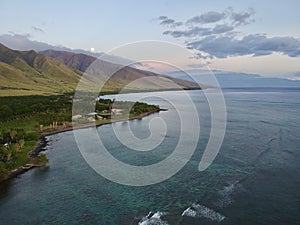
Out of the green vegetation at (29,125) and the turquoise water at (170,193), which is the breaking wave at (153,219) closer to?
the turquoise water at (170,193)

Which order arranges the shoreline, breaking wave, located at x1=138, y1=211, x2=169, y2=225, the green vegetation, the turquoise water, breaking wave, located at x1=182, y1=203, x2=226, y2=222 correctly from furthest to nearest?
the green vegetation, the shoreline, the turquoise water, breaking wave, located at x1=182, y1=203, x2=226, y2=222, breaking wave, located at x1=138, y1=211, x2=169, y2=225

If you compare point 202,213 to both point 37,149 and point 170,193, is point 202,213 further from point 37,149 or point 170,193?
point 37,149

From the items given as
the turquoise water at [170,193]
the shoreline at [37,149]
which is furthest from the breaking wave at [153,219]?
the shoreline at [37,149]

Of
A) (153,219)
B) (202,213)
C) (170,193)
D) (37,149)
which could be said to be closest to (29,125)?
(37,149)

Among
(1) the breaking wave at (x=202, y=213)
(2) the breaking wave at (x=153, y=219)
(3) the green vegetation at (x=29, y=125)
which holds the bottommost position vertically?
(1) the breaking wave at (x=202, y=213)

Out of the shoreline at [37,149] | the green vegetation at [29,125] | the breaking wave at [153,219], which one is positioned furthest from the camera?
the green vegetation at [29,125]

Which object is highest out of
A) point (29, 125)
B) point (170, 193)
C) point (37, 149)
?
point (29, 125)

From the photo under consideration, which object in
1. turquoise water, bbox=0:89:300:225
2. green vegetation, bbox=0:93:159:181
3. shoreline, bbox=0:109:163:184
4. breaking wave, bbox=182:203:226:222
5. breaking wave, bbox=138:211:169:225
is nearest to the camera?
breaking wave, bbox=138:211:169:225

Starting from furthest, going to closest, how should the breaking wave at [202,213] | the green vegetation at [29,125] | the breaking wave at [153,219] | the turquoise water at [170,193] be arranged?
the green vegetation at [29,125] → the turquoise water at [170,193] → the breaking wave at [202,213] → the breaking wave at [153,219]

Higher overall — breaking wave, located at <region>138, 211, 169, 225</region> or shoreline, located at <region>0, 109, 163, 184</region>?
shoreline, located at <region>0, 109, 163, 184</region>

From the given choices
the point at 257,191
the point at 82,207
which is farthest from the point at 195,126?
the point at 82,207

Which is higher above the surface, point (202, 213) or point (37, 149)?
point (37, 149)

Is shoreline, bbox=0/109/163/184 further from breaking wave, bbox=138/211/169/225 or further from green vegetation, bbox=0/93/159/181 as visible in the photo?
breaking wave, bbox=138/211/169/225

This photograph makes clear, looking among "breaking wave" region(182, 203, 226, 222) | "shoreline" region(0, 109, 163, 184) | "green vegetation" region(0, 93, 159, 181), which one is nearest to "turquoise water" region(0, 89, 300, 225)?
"breaking wave" region(182, 203, 226, 222)
